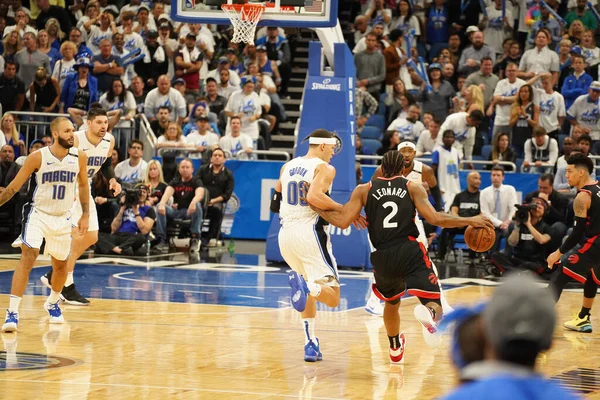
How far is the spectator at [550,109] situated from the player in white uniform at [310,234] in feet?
39.0

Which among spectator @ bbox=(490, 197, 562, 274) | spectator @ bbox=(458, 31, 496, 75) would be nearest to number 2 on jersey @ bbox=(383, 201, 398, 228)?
spectator @ bbox=(490, 197, 562, 274)

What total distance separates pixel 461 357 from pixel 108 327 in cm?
830

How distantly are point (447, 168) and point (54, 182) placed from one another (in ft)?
31.2

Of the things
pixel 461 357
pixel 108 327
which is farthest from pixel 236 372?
pixel 461 357

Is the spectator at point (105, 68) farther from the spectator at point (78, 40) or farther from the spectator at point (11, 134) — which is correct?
the spectator at point (11, 134)

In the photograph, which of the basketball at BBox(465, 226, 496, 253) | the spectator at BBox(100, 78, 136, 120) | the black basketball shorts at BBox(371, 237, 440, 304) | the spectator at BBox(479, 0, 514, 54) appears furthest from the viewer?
the spectator at BBox(479, 0, 514, 54)

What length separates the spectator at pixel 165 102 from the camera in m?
21.5

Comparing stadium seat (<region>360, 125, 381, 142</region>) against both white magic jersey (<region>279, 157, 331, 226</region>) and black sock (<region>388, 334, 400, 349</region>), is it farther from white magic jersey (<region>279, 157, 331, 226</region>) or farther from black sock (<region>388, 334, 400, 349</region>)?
black sock (<region>388, 334, 400, 349</region>)

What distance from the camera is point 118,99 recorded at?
21062 millimetres

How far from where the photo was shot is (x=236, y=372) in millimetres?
8289

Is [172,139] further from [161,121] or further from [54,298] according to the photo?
[54,298]

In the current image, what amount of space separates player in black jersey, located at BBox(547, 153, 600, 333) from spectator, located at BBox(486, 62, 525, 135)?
30.2 ft

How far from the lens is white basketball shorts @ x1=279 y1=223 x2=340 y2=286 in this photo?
9.03 meters

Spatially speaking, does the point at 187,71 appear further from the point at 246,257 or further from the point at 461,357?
the point at 461,357
